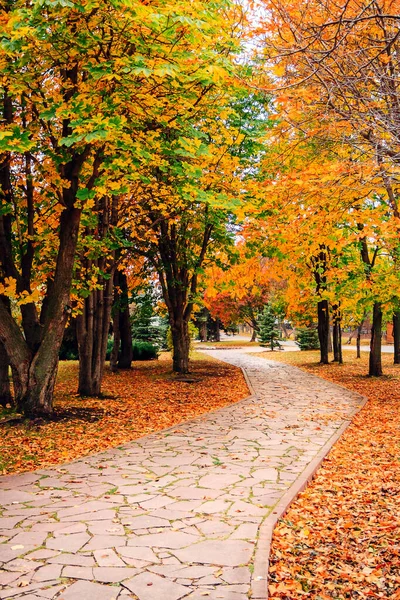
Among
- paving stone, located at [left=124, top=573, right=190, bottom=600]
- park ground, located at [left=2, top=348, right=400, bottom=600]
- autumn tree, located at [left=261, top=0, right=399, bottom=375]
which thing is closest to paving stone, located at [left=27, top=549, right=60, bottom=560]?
paving stone, located at [left=124, top=573, right=190, bottom=600]

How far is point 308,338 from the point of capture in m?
39.8

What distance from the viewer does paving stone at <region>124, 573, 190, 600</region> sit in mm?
3609

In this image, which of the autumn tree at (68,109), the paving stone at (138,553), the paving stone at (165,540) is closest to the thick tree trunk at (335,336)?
the autumn tree at (68,109)

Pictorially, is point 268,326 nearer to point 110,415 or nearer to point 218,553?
point 110,415

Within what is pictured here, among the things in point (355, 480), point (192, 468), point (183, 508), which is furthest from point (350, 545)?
point (192, 468)

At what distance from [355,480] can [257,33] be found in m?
6.85

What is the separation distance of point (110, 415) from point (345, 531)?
6492mm

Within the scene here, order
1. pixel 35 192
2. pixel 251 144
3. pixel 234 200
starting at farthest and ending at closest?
pixel 251 144 < pixel 35 192 < pixel 234 200

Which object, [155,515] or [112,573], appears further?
[155,515]

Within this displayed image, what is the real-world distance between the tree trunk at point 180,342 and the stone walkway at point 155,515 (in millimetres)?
8940

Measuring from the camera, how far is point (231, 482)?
20.7ft

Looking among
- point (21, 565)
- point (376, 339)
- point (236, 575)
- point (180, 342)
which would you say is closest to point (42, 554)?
point (21, 565)

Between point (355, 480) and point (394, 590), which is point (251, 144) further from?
point (394, 590)

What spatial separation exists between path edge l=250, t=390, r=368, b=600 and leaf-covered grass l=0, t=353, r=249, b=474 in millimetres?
3212
